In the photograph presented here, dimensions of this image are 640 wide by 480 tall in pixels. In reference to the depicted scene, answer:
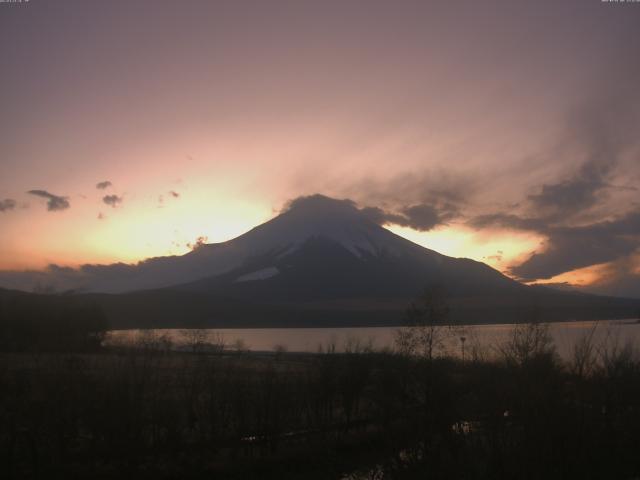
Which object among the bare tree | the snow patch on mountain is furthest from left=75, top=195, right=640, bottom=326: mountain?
the bare tree

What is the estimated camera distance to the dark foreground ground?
909 centimetres

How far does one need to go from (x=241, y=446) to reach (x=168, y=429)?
184 centimetres

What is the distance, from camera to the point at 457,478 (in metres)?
8.62

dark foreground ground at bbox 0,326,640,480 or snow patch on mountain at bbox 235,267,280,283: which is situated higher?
snow patch on mountain at bbox 235,267,280,283

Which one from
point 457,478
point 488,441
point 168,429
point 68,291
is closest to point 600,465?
point 488,441

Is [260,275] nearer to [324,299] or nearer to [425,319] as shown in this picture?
[324,299]

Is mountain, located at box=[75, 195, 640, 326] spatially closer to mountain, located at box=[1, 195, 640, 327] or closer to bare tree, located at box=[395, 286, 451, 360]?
mountain, located at box=[1, 195, 640, 327]

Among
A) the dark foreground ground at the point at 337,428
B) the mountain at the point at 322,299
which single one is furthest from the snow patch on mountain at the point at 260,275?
the dark foreground ground at the point at 337,428

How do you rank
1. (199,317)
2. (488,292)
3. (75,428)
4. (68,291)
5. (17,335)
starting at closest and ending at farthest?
(75,428) < (17,335) < (68,291) < (199,317) < (488,292)

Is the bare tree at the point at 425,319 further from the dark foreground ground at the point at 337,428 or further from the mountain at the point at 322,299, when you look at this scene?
the mountain at the point at 322,299

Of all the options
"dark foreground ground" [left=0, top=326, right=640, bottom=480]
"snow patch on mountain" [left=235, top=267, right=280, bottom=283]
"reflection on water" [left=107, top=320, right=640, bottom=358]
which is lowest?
"dark foreground ground" [left=0, top=326, right=640, bottom=480]

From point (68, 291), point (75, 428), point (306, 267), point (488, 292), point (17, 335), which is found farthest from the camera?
point (306, 267)

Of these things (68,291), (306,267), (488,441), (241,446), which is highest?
(306,267)

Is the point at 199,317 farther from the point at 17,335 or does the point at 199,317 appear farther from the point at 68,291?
the point at 17,335
